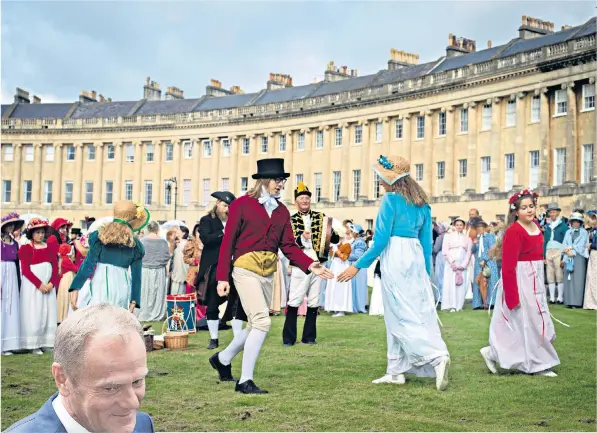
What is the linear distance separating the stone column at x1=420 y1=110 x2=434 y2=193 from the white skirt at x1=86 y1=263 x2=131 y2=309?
144 feet

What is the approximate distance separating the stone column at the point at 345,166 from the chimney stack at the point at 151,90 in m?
27.4

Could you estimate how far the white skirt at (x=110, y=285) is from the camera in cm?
957

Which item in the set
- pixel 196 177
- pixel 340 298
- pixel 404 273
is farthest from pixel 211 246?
pixel 196 177

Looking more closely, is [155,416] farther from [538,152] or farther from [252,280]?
[538,152]

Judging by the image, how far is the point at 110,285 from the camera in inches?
378

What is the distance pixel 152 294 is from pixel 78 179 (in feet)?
197

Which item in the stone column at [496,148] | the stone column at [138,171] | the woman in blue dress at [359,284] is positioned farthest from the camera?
the stone column at [138,171]

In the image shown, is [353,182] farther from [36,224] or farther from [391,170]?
[391,170]

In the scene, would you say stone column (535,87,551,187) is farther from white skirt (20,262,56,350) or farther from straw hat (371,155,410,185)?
straw hat (371,155,410,185)

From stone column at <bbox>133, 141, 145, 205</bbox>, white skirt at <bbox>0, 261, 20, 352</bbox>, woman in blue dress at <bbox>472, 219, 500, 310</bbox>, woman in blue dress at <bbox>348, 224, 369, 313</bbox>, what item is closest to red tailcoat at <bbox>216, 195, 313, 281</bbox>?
white skirt at <bbox>0, 261, 20, 352</bbox>

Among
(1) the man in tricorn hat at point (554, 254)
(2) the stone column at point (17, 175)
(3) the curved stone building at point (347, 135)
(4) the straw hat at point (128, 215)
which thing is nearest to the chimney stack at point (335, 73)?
(3) the curved stone building at point (347, 135)

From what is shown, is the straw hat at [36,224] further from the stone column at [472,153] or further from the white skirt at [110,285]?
the stone column at [472,153]

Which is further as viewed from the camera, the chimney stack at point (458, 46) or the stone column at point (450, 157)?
the chimney stack at point (458, 46)

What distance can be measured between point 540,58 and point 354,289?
29877 millimetres
